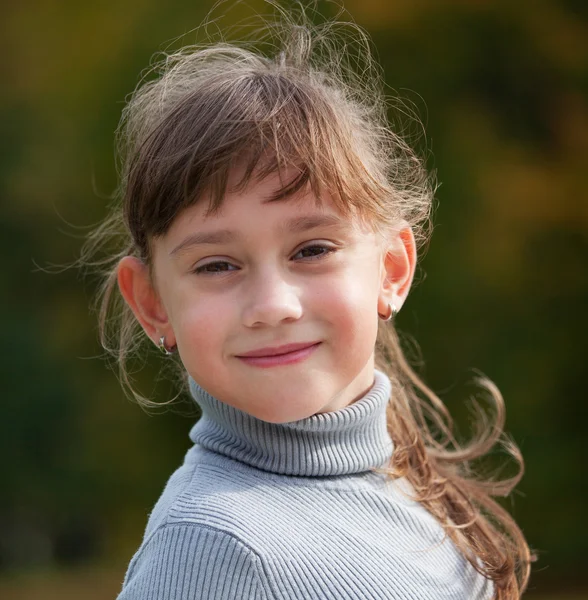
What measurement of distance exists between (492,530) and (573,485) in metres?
3.38

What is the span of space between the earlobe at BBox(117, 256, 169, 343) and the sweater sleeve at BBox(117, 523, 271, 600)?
20.9 inches

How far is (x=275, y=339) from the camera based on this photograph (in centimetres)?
172

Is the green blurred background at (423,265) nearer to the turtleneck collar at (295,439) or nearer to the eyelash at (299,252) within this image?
the turtleneck collar at (295,439)

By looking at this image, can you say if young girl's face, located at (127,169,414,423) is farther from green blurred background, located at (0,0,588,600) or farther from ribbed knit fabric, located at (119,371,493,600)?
green blurred background, located at (0,0,588,600)

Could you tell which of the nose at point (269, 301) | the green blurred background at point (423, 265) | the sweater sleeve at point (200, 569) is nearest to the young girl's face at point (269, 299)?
the nose at point (269, 301)

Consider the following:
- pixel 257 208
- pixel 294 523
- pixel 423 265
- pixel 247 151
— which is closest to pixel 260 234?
pixel 257 208

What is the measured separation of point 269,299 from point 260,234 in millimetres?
117

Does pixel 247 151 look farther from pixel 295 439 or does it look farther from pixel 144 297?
pixel 295 439

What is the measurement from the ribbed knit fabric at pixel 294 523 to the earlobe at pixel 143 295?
6.3 inches

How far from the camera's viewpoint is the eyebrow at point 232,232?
1.71 m

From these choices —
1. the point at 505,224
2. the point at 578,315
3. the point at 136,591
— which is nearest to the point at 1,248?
the point at 505,224

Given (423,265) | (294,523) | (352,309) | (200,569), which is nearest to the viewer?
(200,569)

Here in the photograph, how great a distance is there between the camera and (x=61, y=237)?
17.9 feet

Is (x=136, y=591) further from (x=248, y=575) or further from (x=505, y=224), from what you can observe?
(x=505, y=224)
